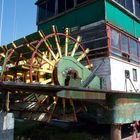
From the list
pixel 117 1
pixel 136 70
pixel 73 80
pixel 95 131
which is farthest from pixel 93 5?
pixel 95 131

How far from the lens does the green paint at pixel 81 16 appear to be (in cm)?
1420

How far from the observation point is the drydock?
8.90 meters

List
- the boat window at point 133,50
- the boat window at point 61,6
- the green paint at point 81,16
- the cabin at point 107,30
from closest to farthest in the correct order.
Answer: the cabin at point 107,30 < the green paint at point 81,16 < the boat window at point 133,50 < the boat window at point 61,6

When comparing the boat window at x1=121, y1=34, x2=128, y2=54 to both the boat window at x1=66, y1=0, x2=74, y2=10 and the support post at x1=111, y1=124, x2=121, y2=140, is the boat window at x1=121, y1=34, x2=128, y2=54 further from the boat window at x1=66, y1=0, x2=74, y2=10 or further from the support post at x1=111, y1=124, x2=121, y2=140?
the support post at x1=111, y1=124, x2=121, y2=140

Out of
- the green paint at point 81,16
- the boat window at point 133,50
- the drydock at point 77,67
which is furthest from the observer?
the boat window at point 133,50

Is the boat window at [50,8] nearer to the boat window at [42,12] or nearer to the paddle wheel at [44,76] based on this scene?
the boat window at [42,12]

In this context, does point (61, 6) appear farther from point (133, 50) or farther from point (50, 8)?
point (133, 50)

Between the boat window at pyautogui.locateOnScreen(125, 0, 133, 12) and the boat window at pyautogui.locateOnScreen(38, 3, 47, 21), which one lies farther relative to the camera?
the boat window at pyautogui.locateOnScreen(38, 3, 47, 21)

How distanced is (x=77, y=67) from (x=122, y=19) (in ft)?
20.9

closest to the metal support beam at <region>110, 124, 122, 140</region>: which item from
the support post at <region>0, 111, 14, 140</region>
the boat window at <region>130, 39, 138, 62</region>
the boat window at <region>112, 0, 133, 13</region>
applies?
the support post at <region>0, 111, 14, 140</region>

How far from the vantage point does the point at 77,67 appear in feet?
35.7

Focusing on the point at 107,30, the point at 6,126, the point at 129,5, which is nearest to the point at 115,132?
the point at 6,126

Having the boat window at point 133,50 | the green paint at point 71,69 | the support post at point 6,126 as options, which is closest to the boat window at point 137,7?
the boat window at point 133,50

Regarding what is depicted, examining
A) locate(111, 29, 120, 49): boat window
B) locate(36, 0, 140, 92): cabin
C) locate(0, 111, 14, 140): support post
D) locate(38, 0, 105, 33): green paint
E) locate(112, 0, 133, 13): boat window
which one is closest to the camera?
locate(0, 111, 14, 140): support post
